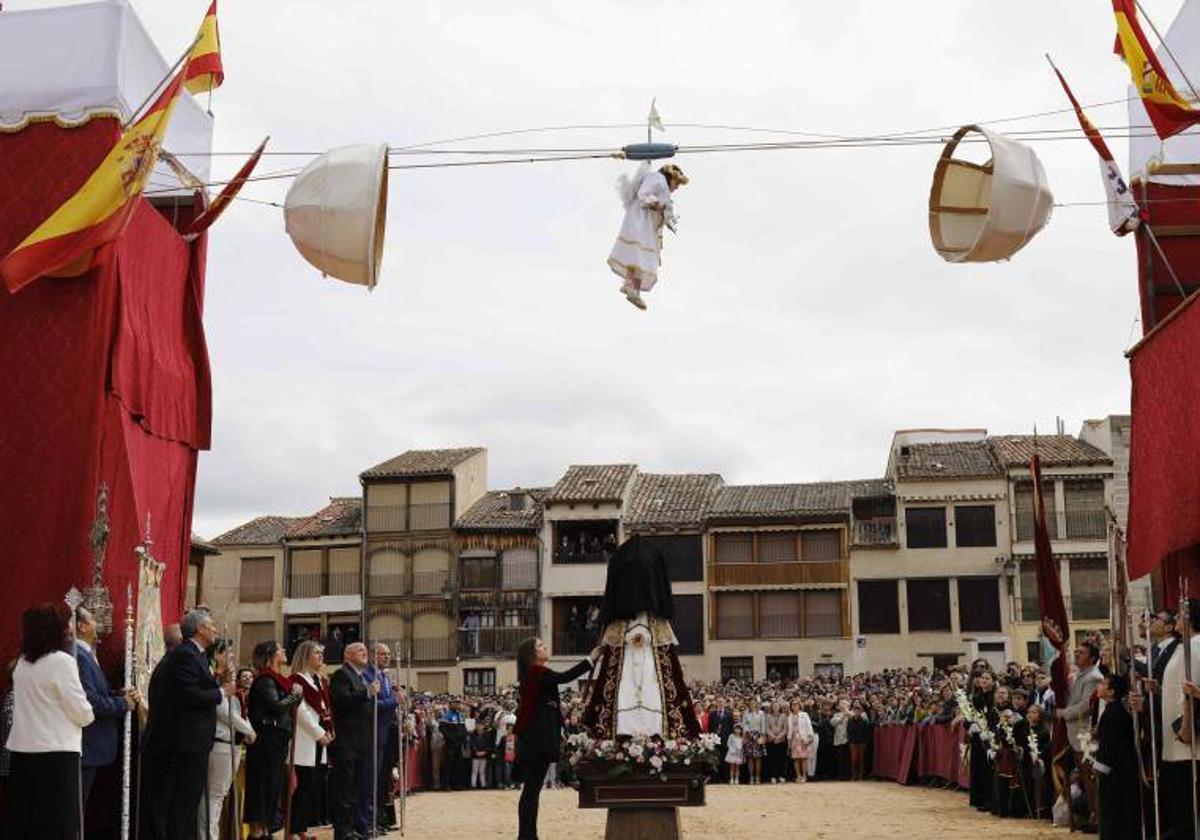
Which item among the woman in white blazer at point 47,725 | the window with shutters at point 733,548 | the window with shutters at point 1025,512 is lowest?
the woman in white blazer at point 47,725

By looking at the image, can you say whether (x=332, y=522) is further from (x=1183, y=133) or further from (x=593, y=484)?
(x=1183, y=133)

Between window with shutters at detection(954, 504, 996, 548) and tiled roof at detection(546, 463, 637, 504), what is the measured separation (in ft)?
35.5

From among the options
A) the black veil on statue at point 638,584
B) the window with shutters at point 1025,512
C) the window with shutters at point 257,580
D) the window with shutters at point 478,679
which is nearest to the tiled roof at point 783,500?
the window with shutters at point 1025,512

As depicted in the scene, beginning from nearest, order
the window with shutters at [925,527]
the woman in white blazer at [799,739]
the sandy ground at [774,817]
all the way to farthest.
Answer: the sandy ground at [774,817]
the woman in white blazer at [799,739]
the window with shutters at [925,527]

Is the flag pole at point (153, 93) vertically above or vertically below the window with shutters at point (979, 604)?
above

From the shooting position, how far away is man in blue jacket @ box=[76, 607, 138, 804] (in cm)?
952

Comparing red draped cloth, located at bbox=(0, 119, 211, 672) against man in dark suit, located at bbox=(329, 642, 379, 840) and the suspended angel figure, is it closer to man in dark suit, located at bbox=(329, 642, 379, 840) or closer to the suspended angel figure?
man in dark suit, located at bbox=(329, 642, 379, 840)

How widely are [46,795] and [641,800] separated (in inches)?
197

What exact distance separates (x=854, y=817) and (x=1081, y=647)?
4.25 meters

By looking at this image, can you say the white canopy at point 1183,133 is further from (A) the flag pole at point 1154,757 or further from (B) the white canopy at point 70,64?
(B) the white canopy at point 70,64

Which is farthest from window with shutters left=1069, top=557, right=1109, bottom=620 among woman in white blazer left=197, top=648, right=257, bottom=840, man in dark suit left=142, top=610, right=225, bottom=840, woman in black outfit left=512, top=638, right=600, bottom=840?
man in dark suit left=142, top=610, right=225, bottom=840

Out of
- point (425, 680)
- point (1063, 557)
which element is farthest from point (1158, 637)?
point (425, 680)

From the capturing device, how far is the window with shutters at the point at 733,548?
1799 inches

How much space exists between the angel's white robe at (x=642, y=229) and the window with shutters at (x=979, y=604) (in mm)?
35443
